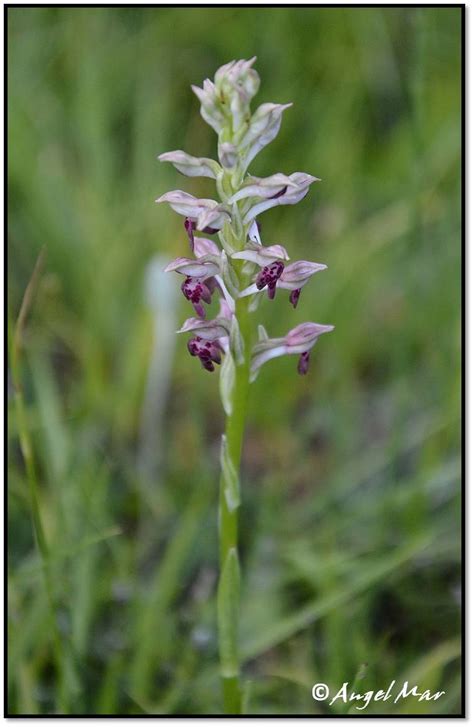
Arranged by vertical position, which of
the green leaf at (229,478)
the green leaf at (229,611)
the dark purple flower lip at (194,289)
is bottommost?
the green leaf at (229,611)

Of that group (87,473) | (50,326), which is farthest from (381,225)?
(87,473)

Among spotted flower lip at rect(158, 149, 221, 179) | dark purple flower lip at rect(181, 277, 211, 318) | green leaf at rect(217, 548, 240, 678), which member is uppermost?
spotted flower lip at rect(158, 149, 221, 179)

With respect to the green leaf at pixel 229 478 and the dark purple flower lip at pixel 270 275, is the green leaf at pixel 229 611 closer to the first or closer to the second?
the green leaf at pixel 229 478

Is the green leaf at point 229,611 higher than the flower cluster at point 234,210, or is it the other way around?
the flower cluster at point 234,210

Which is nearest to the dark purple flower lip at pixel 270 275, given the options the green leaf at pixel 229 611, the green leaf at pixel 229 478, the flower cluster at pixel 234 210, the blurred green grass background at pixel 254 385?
the flower cluster at pixel 234 210

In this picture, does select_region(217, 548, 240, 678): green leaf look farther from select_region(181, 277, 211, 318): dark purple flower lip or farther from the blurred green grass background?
select_region(181, 277, 211, 318): dark purple flower lip

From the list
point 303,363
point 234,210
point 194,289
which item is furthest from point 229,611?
point 234,210

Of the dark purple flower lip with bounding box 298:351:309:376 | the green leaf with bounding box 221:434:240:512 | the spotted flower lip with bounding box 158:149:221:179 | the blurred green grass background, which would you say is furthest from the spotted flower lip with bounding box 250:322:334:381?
the blurred green grass background
